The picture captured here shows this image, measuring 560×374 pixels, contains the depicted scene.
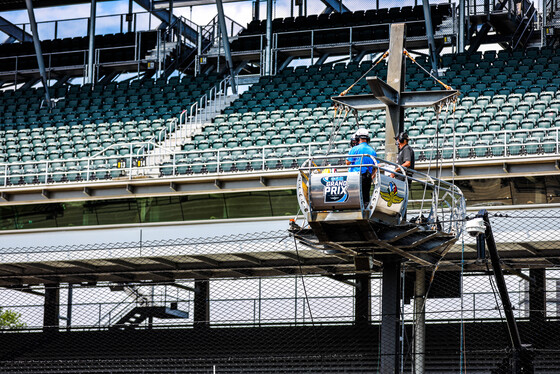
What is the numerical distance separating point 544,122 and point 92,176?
37.1 ft

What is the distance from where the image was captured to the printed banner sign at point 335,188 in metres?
9.95

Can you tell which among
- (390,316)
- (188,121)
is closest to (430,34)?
(188,121)

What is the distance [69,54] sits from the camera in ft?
122

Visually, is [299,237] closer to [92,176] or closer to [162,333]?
[162,333]

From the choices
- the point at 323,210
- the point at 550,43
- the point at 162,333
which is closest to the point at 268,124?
the point at 162,333

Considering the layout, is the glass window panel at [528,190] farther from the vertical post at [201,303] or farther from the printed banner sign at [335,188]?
the printed banner sign at [335,188]

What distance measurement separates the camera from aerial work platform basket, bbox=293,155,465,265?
391 inches

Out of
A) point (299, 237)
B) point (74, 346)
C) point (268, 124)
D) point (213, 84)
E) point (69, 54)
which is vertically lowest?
point (74, 346)

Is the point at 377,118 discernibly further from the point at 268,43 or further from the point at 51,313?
the point at 51,313

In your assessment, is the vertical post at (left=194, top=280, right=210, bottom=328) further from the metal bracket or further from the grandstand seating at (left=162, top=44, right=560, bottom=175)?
the metal bracket

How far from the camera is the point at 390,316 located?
37.3 feet

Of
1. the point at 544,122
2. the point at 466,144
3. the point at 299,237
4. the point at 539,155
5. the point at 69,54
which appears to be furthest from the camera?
the point at 69,54

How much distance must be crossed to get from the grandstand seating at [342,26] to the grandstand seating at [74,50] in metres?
3.99

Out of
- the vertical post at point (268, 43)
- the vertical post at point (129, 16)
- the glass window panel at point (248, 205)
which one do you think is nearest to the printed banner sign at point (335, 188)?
the glass window panel at point (248, 205)
